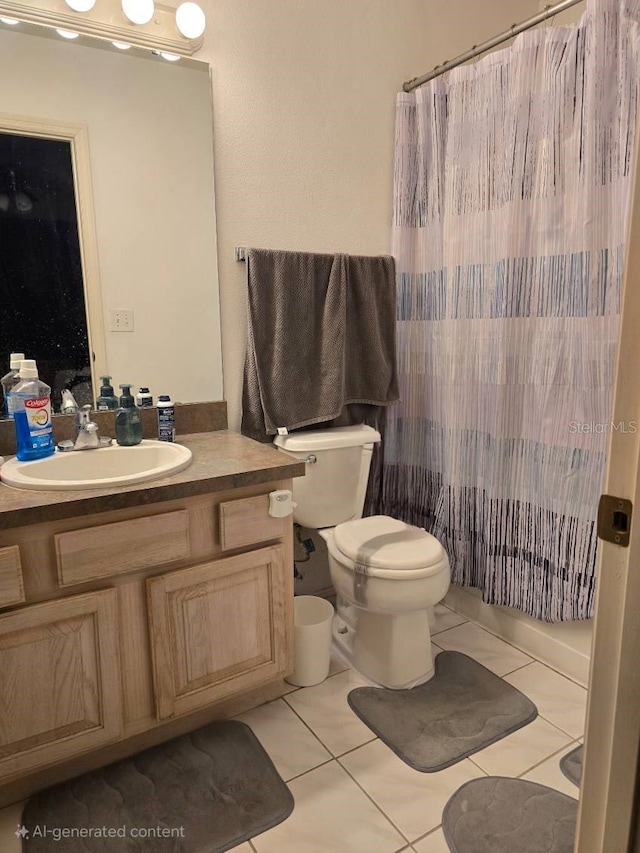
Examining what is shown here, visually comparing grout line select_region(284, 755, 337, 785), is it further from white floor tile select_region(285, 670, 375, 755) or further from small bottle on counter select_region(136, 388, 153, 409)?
small bottle on counter select_region(136, 388, 153, 409)

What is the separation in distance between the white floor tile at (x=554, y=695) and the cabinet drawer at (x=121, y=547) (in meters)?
1.21

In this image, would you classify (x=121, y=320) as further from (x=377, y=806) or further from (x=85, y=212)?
(x=377, y=806)

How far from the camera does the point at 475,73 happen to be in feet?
6.12

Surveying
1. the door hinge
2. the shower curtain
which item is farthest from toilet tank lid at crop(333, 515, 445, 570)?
the door hinge

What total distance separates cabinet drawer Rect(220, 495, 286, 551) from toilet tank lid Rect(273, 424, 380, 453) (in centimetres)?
41

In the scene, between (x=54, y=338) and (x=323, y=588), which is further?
(x=323, y=588)

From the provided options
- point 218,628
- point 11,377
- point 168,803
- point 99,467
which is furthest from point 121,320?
point 168,803

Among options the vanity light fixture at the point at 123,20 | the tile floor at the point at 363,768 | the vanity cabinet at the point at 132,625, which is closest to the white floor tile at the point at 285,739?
the tile floor at the point at 363,768

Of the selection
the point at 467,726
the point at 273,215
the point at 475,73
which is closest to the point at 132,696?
the point at 467,726

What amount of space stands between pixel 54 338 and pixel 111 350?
0.55ft

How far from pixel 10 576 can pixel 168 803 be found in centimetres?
71

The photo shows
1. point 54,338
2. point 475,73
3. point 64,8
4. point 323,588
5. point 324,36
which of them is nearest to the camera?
point 64,8

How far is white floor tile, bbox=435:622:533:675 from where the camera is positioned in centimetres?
196

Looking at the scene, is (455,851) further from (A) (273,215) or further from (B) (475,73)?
(B) (475,73)
